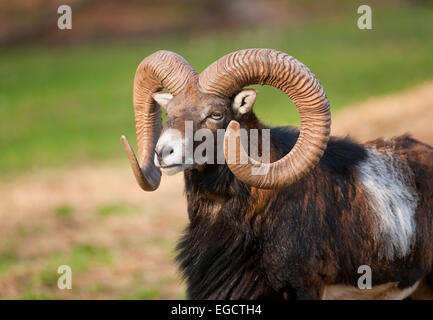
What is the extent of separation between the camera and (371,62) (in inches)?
1184

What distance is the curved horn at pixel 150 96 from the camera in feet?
24.5

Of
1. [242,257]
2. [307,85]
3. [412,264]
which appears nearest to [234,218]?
[242,257]

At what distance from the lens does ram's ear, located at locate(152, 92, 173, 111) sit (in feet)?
25.1

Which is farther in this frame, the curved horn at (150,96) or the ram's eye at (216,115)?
the curved horn at (150,96)

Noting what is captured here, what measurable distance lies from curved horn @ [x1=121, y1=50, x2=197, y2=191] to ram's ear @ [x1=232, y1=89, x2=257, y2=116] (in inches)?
23.9

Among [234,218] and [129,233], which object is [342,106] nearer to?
[129,233]

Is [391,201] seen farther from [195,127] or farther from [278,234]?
[195,127]

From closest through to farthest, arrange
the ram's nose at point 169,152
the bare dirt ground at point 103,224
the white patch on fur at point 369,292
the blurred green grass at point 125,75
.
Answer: the ram's nose at point 169,152 → the white patch on fur at point 369,292 → the bare dirt ground at point 103,224 → the blurred green grass at point 125,75

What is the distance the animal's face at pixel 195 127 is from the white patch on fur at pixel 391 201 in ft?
5.57

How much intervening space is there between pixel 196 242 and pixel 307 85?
2.21 meters

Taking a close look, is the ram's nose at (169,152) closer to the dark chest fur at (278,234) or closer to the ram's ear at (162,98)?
the dark chest fur at (278,234)

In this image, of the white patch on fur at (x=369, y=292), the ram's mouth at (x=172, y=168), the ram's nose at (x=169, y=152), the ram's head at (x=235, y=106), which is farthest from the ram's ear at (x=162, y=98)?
the white patch on fur at (x=369, y=292)

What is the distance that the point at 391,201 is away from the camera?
7.54 m

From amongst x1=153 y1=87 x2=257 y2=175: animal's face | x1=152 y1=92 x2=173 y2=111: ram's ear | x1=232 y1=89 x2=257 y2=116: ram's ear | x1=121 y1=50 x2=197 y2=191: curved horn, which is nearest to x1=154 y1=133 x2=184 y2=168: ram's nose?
x1=153 y1=87 x2=257 y2=175: animal's face
